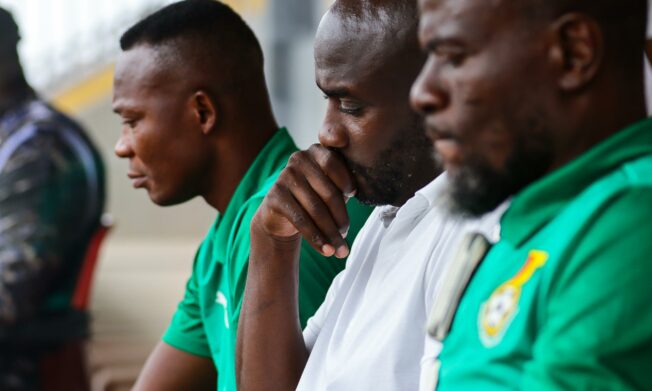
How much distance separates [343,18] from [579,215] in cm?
80

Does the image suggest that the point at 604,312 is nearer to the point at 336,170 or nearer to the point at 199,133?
the point at 336,170

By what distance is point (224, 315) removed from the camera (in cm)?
212

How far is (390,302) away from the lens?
1437 millimetres

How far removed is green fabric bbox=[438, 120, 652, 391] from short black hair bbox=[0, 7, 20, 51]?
2.78 metres

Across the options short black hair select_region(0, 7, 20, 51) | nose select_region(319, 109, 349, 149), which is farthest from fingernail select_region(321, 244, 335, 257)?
short black hair select_region(0, 7, 20, 51)

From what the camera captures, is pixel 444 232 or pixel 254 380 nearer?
pixel 444 232

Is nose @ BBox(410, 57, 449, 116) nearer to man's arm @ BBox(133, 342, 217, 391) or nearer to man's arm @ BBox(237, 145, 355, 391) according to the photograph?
man's arm @ BBox(237, 145, 355, 391)

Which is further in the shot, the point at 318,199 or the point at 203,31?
the point at 203,31

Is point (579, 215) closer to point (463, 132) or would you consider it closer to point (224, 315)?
point (463, 132)

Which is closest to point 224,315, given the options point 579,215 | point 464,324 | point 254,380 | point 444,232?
point 254,380

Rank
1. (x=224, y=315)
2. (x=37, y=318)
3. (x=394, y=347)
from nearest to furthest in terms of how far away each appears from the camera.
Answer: (x=394, y=347) → (x=224, y=315) → (x=37, y=318)

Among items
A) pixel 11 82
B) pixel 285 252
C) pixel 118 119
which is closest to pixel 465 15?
pixel 285 252

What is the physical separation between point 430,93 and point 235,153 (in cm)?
120

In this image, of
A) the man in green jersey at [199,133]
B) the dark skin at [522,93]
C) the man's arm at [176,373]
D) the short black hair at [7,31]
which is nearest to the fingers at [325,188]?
the man in green jersey at [199,133]
